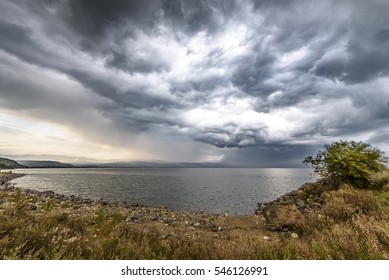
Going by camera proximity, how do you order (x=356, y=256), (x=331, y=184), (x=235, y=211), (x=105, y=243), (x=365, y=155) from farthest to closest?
(x=235, y=211), (x=331, y=184), (x=365, y=155), (x=105, y=243), (x=356, y=256)

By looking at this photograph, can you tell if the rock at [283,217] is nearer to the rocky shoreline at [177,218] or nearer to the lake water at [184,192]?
the rocky shoreline at [177,218]

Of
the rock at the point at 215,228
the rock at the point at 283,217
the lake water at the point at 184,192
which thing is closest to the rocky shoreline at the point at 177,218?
the rock at the point at 215,228

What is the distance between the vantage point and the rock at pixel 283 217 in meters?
11.0

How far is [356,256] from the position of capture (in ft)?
13.6

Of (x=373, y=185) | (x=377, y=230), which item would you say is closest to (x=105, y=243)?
(x=377, y=230)

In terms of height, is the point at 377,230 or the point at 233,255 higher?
the point at 377,230

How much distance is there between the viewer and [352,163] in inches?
669

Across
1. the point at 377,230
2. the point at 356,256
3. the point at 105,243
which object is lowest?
the point at 105,243

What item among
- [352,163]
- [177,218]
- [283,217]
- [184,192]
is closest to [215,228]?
[283,217]

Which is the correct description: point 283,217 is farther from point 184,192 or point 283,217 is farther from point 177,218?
point 184,192

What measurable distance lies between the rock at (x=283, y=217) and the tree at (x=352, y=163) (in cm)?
849
